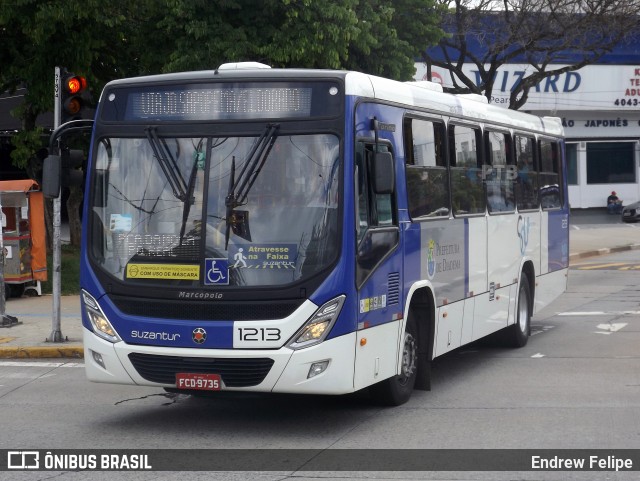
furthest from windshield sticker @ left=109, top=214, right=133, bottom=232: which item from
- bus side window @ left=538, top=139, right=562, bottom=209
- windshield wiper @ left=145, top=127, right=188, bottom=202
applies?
bus side window @ left=538, top=139, right=562, bottom=209

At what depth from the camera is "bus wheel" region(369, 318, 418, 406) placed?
9.91 meters

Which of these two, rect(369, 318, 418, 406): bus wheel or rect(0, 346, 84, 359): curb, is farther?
rect(0, 346, 84, 359): curb

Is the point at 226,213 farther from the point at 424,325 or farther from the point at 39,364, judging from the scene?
the point at 39,364

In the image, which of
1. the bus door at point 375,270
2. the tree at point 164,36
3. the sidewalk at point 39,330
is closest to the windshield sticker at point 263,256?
the bus door at point 375,270

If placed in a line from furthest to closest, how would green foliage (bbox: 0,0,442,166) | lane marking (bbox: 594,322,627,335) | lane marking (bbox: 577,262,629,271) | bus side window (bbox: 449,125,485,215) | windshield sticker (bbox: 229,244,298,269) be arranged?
lane marking (bbox: 577,262,629,271) < green foliage (bbox: 0,0,442,166) < lane marking (bbox: 594,322,627,335) < bus side window (bbox: 449,125,485,215) < windshield sticker (bbox: 229,244,298,269)

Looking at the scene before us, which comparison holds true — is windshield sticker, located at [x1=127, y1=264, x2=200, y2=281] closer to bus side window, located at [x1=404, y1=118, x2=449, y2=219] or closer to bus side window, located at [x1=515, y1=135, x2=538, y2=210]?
bus side window, located at [x1=404, y1=118, x2=449, y2=219]

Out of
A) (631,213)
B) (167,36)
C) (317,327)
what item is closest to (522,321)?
(317,327)

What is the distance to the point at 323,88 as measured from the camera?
356 inches

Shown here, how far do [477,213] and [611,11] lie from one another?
19951 mm

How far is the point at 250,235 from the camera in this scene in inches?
347

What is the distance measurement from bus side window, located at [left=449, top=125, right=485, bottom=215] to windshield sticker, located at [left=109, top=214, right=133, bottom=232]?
12.3 ft

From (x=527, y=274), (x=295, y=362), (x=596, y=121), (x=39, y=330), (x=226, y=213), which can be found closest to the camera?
(x=295, y=362)

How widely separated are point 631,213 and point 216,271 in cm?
4558

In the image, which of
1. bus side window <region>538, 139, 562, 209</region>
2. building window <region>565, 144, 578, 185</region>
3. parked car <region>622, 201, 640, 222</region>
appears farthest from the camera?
building window <region>565, 144, 578, 185</region>
